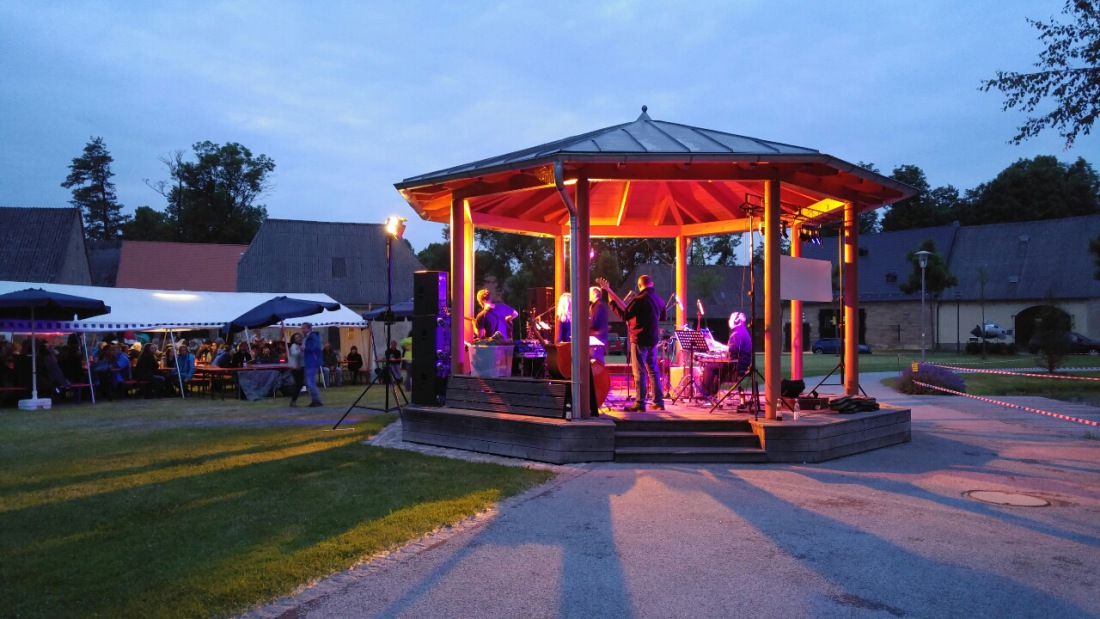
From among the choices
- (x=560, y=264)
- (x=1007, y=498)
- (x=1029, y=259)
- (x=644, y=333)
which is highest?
(x=1029, y=259)

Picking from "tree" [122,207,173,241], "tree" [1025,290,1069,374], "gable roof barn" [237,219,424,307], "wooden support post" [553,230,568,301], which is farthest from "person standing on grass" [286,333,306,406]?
"tree" [122,207,173,241]

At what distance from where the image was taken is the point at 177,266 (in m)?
44.5

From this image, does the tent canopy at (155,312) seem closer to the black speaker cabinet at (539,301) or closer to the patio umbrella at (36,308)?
the patio umbrella at (36,308)

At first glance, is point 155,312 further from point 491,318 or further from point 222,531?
point 222,531

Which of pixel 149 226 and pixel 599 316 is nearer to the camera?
pixel 599 316

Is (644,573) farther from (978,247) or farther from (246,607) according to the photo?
(978,247)

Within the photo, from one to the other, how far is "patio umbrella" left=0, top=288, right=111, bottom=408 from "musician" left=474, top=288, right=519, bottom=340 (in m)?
10.1

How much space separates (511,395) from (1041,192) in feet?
212

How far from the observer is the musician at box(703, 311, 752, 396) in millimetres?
10172

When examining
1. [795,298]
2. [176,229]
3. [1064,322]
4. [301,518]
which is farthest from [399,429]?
[176,229]

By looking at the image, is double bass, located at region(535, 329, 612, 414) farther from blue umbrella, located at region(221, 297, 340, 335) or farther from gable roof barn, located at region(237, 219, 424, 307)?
gable roof barn, located at region(237, 219, 424, 307)

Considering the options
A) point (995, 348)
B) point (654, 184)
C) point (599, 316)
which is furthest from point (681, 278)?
point (995, 348)

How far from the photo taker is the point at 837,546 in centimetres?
479

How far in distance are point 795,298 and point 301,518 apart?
6.12 metres
